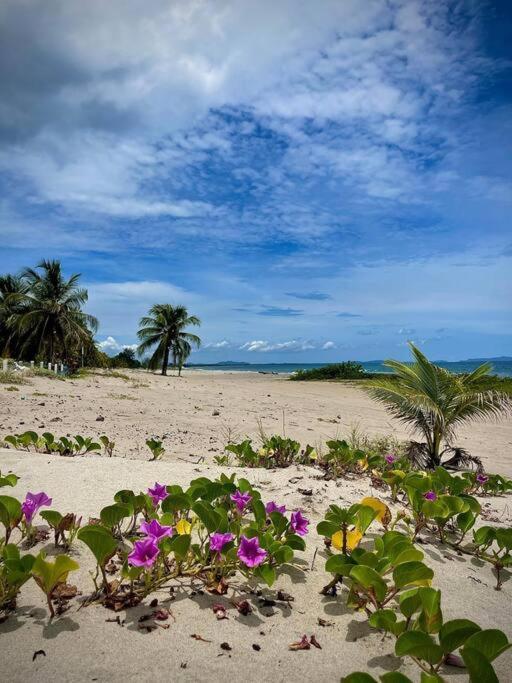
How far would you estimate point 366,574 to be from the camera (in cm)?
176

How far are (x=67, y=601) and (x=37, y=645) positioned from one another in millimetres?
276

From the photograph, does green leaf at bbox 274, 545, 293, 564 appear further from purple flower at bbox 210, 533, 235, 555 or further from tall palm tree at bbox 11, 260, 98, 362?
tall palm tree at bbox 11, 260, 98, 362

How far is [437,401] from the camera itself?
7.03m

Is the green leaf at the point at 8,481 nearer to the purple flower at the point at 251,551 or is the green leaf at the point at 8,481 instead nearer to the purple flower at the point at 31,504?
the purple flower at the point at 31,504

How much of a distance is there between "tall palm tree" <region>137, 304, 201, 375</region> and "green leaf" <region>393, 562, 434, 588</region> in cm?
3203

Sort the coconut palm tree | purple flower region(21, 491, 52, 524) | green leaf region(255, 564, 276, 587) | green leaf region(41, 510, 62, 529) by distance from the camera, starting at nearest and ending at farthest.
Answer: green leaf region(255, 564, 276, 587) → green leaf region(41, 510, 62, 529) → purple flower region(21, 491, 52, 524) → the coconut palm tree

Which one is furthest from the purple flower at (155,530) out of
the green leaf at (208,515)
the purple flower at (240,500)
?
the purple flower at (240,500)

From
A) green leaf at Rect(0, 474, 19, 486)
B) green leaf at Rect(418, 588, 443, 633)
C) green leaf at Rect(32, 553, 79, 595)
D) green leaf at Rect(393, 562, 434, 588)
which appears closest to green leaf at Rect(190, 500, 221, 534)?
green leaf at Rect(32, 553, 79, 595)

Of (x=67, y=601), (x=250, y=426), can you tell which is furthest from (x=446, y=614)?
(x=250, y=426)

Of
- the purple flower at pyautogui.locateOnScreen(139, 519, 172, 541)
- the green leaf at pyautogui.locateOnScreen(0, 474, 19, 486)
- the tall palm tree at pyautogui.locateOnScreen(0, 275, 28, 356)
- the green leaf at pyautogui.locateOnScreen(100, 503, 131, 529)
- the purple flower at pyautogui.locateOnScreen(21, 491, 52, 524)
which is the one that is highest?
the tall palm tree at pyautogui.locateOnScreen(0, 275, 28, 356)

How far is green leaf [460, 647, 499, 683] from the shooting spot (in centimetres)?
119

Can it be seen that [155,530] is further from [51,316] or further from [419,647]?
[51,316]

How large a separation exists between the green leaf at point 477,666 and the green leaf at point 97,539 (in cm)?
132

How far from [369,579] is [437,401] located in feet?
19.1
